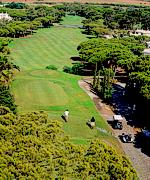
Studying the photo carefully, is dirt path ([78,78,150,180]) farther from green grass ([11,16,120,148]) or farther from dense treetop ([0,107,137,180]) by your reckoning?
dense treetop ([0,107,137,180])

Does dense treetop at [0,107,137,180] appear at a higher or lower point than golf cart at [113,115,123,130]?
higher

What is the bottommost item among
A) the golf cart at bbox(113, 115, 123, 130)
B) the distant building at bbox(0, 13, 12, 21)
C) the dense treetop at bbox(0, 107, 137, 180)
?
the golf cart at bbox(113, 115, 123, 130)

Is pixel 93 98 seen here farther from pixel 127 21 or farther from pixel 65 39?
pixel 127 21

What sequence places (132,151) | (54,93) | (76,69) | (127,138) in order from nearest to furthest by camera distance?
1. (132,151)
2. (127,138)
3. (54,93)
4. (76,69)

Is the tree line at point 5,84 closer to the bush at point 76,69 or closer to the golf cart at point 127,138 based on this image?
the golf cart at point 127,138

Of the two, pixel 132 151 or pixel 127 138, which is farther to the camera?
pixel 127 138

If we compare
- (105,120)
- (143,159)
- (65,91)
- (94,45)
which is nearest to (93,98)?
(65,91)

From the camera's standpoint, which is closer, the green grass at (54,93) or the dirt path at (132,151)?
the dirt path at (132,151)

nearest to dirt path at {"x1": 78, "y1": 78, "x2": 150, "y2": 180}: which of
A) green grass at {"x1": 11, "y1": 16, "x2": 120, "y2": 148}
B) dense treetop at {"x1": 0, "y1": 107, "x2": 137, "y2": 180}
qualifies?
green grass at {"x1": 11, "y1": 16, "x2": 120, "y2": 148}

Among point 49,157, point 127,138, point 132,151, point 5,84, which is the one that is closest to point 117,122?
point 127,138

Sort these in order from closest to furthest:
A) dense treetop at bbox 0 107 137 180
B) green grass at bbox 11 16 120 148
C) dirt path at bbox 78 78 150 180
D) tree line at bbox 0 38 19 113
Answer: dense treetop at bbox 0 107 137 180
dirt path at bbox 78 78 150 180
tree line at bbox 0 38 19 113
green grass at bbox 11 16 120 148

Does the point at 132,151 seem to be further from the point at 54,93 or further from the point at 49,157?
the point at 49,157

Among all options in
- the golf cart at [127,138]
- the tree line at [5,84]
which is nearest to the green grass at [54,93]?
the golf cart at [127,138]
